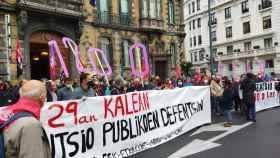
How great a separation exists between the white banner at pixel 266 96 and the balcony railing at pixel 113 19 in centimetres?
1132

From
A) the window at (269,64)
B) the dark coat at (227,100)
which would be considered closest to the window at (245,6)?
the window at (269,64)

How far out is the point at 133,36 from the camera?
24781 mm

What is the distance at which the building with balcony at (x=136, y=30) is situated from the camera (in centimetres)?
2228

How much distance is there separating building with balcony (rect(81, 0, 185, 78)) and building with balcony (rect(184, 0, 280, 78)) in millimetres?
14745

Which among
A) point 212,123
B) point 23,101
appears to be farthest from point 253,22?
point 23,101

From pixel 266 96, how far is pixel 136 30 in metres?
12.1

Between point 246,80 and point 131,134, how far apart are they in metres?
5.76

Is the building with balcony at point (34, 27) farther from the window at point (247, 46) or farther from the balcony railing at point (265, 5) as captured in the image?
the window at point (247, 46)

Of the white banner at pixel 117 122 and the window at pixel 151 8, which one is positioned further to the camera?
the window at pixel 151 8

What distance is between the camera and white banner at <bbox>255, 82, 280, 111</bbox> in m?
14.8

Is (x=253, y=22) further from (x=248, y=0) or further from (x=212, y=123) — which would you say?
(x=212, y=123)

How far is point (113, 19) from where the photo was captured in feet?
76.4

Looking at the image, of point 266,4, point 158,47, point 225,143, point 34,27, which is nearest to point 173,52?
point 158,47

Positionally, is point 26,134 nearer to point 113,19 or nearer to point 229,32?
point 113,19
